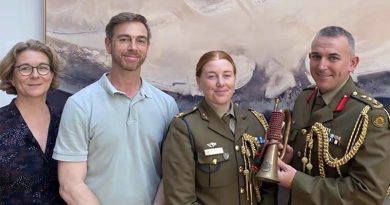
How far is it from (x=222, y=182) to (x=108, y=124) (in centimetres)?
44

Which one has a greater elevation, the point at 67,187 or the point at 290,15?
the point at 290,15

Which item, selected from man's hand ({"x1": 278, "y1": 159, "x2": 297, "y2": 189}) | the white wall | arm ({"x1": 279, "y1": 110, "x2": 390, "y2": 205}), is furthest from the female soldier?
the white wall

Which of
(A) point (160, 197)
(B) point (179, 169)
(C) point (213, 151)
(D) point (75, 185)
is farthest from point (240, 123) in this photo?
Result: (D) point (75, 185)

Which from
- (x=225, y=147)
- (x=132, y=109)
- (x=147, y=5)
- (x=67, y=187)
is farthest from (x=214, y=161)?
(x=147, y=5)

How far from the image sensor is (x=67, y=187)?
142cm

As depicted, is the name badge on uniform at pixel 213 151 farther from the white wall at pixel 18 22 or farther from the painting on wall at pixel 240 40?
the white wall at pixel 18 22

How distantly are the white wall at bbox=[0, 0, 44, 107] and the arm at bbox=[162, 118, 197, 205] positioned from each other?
3.18 ft

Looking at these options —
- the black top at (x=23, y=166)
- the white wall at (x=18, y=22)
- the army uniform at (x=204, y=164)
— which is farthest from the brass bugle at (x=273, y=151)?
the white wall at (x=18, y=22)

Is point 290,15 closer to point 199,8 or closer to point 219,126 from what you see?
point 199,8

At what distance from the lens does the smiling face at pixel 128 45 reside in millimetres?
1446

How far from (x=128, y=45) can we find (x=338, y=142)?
2.54 feet

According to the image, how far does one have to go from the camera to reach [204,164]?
1424 mm

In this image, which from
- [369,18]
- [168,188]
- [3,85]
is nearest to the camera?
[168,188]

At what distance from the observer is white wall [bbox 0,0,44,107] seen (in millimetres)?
1987
